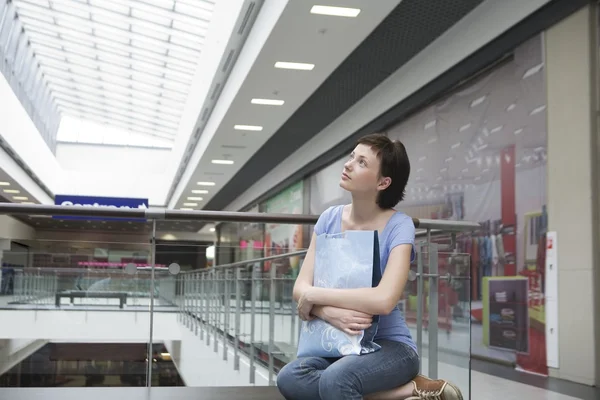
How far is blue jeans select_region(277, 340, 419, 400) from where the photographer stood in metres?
2.05

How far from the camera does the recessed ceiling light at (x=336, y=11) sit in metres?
7.56

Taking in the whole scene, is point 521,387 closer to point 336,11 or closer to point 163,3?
point 336,11

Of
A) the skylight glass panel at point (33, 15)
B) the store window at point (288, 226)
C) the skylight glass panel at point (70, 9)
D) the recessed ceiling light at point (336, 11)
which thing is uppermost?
the skylight glass panel at point (33, 15)

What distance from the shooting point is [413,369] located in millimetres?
2225

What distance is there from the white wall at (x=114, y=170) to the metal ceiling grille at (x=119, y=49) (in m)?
6.98

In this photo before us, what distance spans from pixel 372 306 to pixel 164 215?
1.69 m

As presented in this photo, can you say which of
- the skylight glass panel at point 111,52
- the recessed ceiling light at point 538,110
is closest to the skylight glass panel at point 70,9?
the skylight glass panel at point 111,52

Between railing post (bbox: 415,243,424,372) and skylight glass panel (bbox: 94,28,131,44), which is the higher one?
skylight glass panel (bbox: 94,28,131,44)

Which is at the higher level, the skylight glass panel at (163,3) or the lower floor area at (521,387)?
the skylight glass panel at (163,3)

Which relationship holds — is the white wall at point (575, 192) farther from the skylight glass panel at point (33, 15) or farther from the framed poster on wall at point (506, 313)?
the skylight glass panel at point (33, 15)

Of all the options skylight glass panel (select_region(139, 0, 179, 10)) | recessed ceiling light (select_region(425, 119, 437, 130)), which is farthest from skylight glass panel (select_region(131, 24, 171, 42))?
recessed ceiling light (select_region(425, 119, 437, 130))

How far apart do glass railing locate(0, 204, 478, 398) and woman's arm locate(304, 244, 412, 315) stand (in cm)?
102

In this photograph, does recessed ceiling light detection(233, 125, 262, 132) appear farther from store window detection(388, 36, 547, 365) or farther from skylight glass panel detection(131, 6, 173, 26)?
store window detection(388, 36, 547, 365)

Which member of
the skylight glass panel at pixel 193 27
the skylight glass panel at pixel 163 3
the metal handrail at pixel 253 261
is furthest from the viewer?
the skylight glass panel at pixel 193 27
